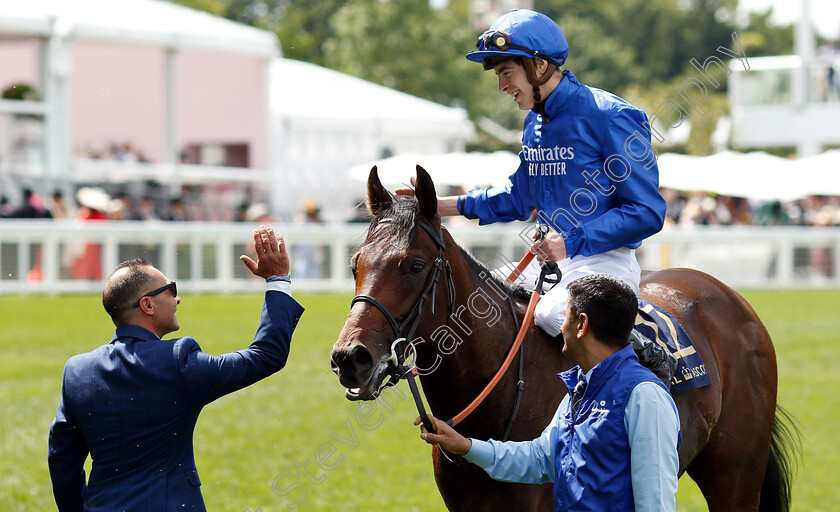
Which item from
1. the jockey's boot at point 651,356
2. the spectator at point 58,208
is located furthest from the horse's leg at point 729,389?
the spectator at point 58,208

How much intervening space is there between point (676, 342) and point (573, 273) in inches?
21.2

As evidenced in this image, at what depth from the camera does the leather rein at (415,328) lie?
301 cm

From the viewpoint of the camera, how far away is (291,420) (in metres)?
8.52

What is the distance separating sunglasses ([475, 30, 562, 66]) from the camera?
134 inches

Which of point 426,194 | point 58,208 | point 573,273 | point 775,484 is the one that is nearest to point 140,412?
point 426,194

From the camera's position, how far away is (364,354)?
287 cm

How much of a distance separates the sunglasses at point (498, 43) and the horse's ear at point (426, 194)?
1.80 ft

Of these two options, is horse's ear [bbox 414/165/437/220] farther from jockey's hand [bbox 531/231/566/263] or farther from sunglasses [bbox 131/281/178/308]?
sunglasses [bbox 131/281/178/308]

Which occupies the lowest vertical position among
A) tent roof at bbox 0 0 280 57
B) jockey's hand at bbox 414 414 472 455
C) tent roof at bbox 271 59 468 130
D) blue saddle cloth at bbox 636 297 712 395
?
jockey's hand at bbox 414 414 472 455

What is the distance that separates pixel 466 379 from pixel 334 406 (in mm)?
5877

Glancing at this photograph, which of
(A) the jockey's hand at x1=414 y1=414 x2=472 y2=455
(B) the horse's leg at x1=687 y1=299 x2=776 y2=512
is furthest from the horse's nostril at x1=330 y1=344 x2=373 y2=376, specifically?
(B) the horse's leg at x1=687 y1=299 x2=776 y2=512

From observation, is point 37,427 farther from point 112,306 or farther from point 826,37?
point 826,37

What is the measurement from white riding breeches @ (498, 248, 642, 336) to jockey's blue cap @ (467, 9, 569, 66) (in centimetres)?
71

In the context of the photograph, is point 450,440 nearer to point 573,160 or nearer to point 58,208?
point 573,160
